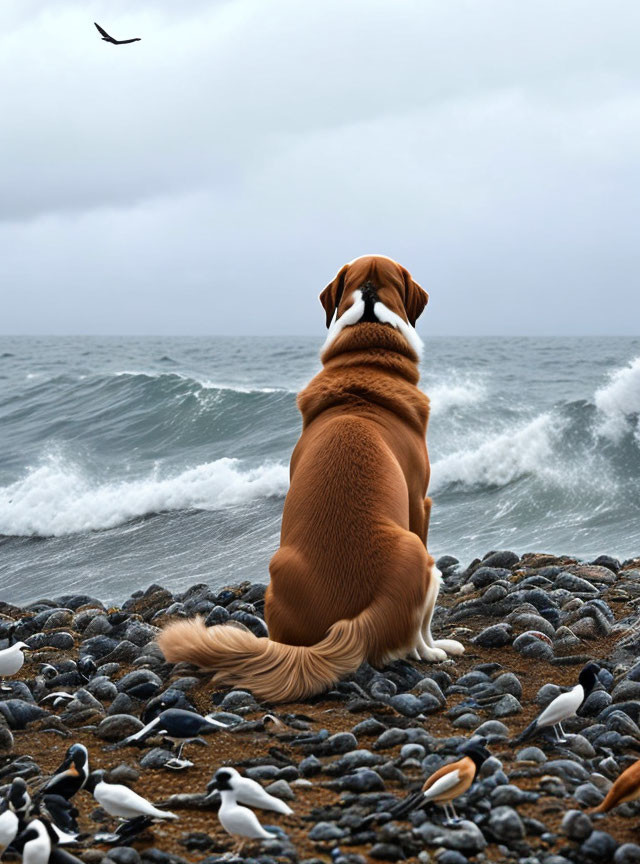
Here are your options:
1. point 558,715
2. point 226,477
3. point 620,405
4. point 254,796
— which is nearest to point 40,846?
point 254,796

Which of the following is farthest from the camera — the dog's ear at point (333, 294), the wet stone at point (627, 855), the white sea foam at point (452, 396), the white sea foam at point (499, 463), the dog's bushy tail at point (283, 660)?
the white sea foam at point (452, 396)

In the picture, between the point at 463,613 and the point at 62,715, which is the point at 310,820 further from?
the point at 463,613

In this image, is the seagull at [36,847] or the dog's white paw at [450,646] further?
the dog's white paw at [450,646]

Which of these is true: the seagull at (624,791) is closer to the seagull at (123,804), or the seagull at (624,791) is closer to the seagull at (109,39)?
the seagull at (123,804)

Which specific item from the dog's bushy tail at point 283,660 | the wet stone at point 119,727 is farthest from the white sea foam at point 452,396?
the wet stone at point 119,727

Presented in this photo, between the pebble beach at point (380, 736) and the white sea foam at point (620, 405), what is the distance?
34.3 ft

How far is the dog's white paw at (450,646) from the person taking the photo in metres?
5.42

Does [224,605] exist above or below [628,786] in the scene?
below

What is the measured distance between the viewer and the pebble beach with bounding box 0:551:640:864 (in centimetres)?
317

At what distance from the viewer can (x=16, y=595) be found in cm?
1071

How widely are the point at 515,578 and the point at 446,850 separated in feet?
14.8

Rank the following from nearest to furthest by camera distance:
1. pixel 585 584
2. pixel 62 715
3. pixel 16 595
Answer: pixel 62 715 < pixel 585 584 < pixel 16 595

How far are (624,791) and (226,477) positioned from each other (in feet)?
42.1

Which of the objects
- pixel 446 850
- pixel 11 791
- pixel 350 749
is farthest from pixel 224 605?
pixel 446 850
